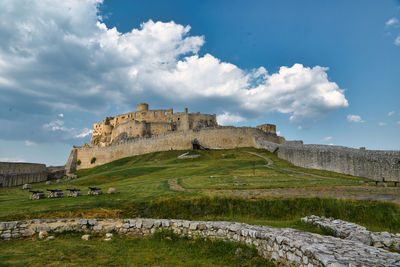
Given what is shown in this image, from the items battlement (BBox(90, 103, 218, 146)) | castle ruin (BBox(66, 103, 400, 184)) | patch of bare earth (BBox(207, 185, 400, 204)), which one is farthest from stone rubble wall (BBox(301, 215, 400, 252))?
battlement (BBox(90, 103, 218, 146))

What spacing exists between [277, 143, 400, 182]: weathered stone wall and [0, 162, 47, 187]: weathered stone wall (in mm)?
51759

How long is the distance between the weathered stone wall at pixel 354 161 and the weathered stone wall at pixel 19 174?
51.8 meters

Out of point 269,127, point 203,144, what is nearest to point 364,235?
point 203,144

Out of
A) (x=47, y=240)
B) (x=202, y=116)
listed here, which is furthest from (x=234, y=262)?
(x=202, y=116)

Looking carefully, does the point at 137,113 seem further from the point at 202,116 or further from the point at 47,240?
the point at 47,240

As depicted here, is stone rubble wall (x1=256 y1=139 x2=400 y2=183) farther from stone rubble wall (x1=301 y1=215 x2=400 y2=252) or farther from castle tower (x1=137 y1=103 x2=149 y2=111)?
castle tower (x1=137 y1=103 x2=149 y2=111)

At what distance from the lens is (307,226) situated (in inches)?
405

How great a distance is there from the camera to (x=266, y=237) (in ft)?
25.1

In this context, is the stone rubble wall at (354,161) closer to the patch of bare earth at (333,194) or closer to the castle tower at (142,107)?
the patch of bare earth at (333,194)

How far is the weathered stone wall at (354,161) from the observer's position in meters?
22.1

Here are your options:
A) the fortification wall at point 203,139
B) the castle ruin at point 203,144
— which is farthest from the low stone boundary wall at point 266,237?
the fortification wall at point 203,139

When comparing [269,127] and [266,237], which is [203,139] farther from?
[266,237]

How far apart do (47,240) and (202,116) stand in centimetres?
7245

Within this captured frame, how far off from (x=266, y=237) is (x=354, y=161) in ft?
77.6
